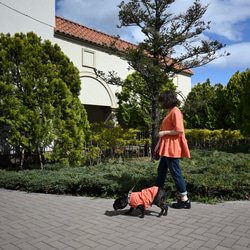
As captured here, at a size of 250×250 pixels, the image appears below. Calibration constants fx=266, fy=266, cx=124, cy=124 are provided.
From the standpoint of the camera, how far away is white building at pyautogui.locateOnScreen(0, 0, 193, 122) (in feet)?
31.9

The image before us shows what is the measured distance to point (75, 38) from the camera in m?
12.5

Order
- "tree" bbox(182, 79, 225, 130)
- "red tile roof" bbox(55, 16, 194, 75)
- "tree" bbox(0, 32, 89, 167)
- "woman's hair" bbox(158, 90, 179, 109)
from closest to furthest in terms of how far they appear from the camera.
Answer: "woman's hair" bbox(158, 90, 179, 109) → "tree" bbox(0, 32, 89, 167) → "red tile roof" bbox(55, 16, 194, 75) → "tree" bbox(182, 79, 225, 130)

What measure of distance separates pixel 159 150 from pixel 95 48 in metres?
10.1

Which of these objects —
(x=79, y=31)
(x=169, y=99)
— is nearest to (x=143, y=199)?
(x=169, y=99)

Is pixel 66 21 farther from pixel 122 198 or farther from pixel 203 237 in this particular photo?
pixel 203 237

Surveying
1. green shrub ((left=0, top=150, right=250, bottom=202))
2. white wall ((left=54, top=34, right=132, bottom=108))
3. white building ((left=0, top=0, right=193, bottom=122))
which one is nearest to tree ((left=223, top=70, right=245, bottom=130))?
white building ((left=0, top=0, right=193, bottom=122))

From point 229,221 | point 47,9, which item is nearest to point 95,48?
point 47,9

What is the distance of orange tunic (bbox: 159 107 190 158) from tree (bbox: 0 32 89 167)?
14.3ft

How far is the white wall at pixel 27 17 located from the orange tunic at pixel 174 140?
24.9 feet

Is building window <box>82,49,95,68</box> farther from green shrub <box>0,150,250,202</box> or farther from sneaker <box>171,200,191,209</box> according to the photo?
sneaker <box>171,200,191,209</box>

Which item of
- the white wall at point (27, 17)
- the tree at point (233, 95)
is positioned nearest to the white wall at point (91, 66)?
the white wall at point (27, 17)

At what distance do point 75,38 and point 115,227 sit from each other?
10.6 m

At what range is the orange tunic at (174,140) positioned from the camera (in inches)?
173

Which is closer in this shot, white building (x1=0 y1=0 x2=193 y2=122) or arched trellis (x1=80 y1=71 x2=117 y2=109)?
white building (x1=0 y1=0 x2=193 y2=122)
